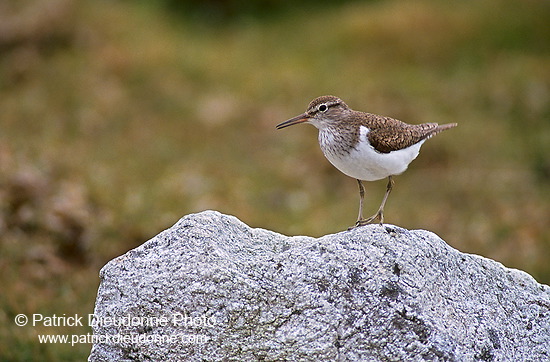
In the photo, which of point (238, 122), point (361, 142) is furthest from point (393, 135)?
point (238, 122)

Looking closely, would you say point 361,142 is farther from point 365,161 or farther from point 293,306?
point 293,306

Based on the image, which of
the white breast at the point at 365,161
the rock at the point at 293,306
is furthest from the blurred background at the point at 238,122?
the white breast at the point at 365,161

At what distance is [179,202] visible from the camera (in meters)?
13.5

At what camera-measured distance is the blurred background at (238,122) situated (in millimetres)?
11703

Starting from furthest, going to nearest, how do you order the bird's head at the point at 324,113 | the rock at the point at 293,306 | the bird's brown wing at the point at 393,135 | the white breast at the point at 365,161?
the bird's head at the point at 324,113 < the bird's brown wing at the point at 393,135 < the white breast at the point at 365,161 < the rock at the point at 293,306

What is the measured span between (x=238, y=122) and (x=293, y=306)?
1235 centimetres

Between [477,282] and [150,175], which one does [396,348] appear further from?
[150,175]

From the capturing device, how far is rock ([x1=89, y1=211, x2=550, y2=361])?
5.22m

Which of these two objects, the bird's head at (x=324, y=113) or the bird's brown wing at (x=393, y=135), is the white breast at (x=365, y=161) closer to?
the bird's brown wing at (x=393, y=135)

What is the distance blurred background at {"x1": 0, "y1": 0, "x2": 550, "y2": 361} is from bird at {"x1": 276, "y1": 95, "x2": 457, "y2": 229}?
13.5 ft

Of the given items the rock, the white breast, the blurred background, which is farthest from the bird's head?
the blurred background

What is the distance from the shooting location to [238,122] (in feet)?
57.1

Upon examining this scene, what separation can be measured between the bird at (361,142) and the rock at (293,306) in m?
1.25

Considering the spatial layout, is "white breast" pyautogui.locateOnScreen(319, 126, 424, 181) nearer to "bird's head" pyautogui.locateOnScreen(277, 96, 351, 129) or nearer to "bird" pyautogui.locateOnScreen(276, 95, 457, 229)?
"bird" pyautogui.locateOnScreen(276, 95, 457, 229)
